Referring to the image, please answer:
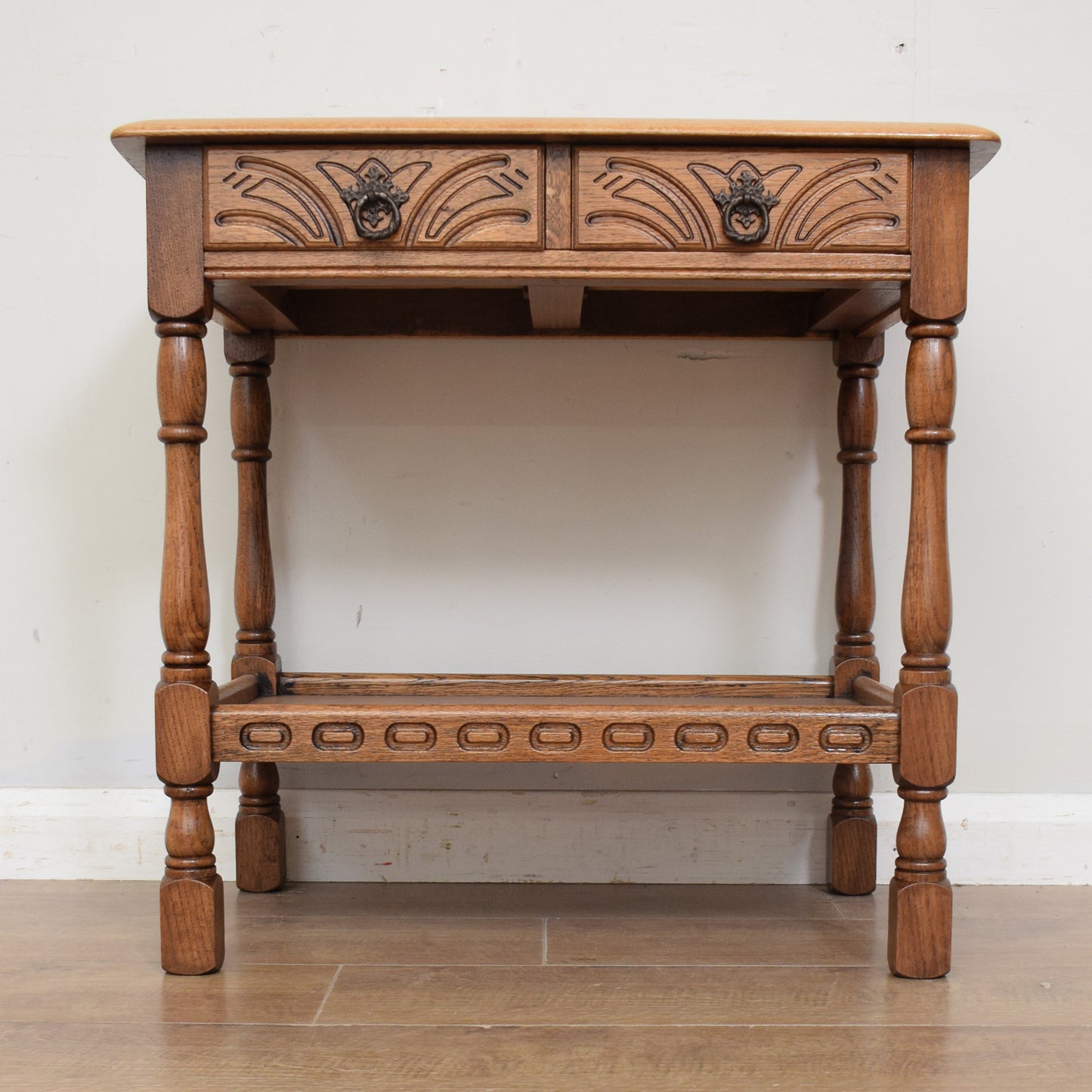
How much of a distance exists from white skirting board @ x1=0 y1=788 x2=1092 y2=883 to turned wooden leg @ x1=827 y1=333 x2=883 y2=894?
0.08 m

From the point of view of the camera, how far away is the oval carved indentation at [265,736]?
1290 millimetres

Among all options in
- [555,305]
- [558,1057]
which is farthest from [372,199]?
[558,1057]

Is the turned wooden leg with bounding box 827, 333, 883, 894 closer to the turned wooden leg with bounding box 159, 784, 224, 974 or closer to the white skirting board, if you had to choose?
the white skirting board

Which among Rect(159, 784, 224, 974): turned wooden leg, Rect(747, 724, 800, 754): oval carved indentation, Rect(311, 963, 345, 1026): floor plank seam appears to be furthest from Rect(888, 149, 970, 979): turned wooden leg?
Rect(159, 784, 224, 974): turned wooden leg

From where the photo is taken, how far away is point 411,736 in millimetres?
1302

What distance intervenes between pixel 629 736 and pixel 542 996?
0.32 meters

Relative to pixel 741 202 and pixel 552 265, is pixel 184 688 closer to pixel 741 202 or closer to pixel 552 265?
pixel 552 265

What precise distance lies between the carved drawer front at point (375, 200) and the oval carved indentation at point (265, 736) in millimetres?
588

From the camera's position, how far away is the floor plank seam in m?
1.17

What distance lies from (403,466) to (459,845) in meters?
0.65

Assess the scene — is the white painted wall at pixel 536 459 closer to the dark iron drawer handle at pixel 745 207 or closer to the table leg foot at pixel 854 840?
the table leg foot at pixel 854 840

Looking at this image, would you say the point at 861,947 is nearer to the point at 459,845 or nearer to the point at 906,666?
the point at 906,666

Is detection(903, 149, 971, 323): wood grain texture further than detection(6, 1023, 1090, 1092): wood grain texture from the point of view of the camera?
Yes

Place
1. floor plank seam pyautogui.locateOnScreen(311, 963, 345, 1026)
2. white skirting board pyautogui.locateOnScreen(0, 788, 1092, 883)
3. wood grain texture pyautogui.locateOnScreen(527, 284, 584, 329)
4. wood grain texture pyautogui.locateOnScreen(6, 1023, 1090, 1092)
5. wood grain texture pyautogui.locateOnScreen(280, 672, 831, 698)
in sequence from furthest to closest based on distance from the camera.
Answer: white skirting board pyautogui.locateOnScreen(0, 788, 1092, 883) → wood grain texture pyautogui.locateOnScreen(280, 672, 831, 698) → wood grain texture pyautogui.locateOnScreen(527, 284, 584, 329) → floor plank seam pyautogui.locateOnScreen(311, 963, 345, 1026) → wood grain texture pyautogui.locateOnScreen(6, 1023, 1090, 1092)
